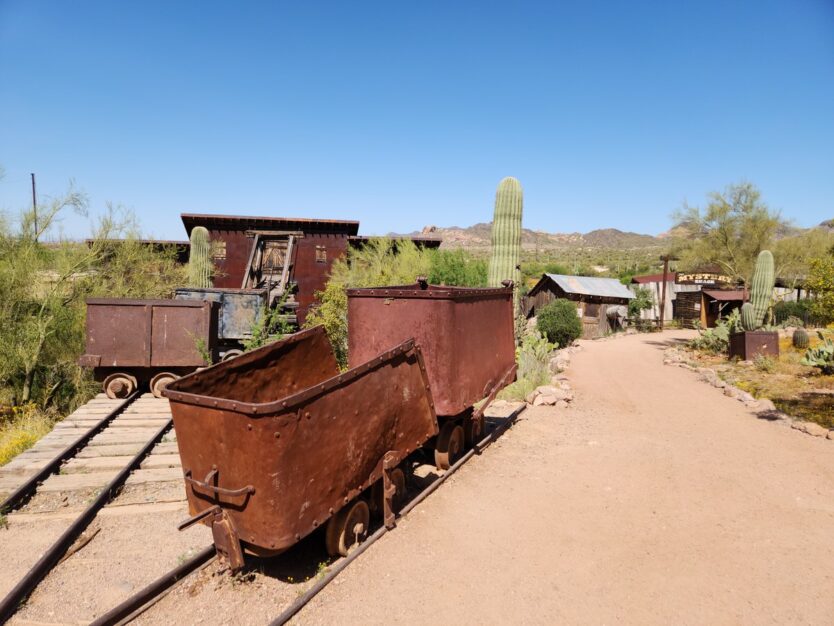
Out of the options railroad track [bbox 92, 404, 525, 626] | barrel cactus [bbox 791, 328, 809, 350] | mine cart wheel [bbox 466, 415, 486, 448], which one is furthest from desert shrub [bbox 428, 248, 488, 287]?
railroad track [bbox 92, 404, 525, 626]

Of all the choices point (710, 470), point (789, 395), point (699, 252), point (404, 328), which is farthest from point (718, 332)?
point (404, 328)

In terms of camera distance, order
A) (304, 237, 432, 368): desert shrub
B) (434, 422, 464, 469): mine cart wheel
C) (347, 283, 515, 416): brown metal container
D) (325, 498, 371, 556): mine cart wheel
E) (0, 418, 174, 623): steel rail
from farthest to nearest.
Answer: (304, 237, 432, 368): desert shrub < (434, 422, 464, 469): mine cart wheel < (347, 283, 515, 416): brown metal container < (325, 498, 371, 556): mine cart wheel < (0, 418, 174, 623): steel rail

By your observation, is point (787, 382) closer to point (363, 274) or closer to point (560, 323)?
point (560, 323)

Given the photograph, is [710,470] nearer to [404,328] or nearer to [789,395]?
[404,328]

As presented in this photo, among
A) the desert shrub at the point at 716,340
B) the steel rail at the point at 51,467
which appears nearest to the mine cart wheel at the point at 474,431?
the steel rail at the point at 51,467

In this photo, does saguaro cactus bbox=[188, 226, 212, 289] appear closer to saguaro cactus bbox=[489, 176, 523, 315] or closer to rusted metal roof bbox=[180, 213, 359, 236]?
rusted metal roof bbox=[180, 213, 359, 236]

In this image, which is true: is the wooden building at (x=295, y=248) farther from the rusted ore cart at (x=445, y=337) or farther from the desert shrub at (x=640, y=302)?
the desert shrub at (x=640, y=302)

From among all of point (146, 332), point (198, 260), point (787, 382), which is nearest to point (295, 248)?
point (198, 260)

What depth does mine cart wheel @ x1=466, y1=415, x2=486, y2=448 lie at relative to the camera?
7.20 meters

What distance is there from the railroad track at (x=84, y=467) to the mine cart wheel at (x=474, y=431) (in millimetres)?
4163

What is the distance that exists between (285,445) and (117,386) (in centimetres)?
929

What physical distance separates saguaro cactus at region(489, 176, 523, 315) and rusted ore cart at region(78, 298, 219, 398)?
8662 millimetres

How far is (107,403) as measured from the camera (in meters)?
10.0

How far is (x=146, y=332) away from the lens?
10.6m
